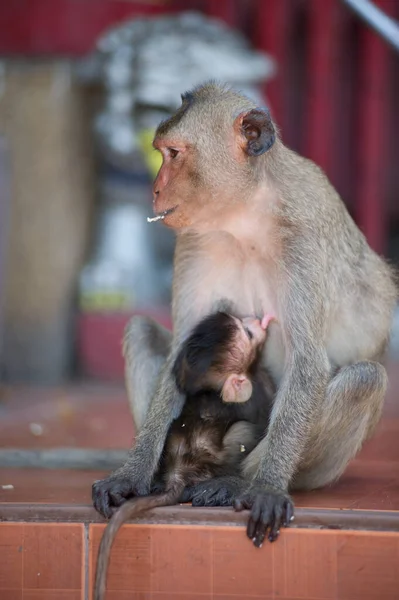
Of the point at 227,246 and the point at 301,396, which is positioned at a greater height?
the point at 227,246

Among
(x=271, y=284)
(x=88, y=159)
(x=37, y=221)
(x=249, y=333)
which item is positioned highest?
(x=88, y=159)

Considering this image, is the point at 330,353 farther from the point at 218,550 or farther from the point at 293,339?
the point at 218,550

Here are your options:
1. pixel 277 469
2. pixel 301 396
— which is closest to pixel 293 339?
pixel 301 396

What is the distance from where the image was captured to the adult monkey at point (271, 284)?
262 centimetres

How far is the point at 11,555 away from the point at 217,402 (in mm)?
634

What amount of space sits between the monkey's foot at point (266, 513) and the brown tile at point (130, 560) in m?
0.21

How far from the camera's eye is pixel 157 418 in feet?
9.16

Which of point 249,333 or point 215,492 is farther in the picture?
point 249,333

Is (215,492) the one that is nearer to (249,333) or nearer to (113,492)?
(113,492)

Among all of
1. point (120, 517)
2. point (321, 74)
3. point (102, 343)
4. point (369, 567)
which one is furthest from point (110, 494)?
point (321, 74)

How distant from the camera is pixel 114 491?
251 cm

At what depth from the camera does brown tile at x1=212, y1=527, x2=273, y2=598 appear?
7.82ft

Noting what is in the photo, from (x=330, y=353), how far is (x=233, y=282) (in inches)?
12.3

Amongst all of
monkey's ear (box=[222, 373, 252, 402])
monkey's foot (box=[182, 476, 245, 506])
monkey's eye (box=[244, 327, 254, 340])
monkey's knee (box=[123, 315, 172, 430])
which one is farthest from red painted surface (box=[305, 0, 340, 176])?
monkey's foot (box=[182, 476, 245, 506])
